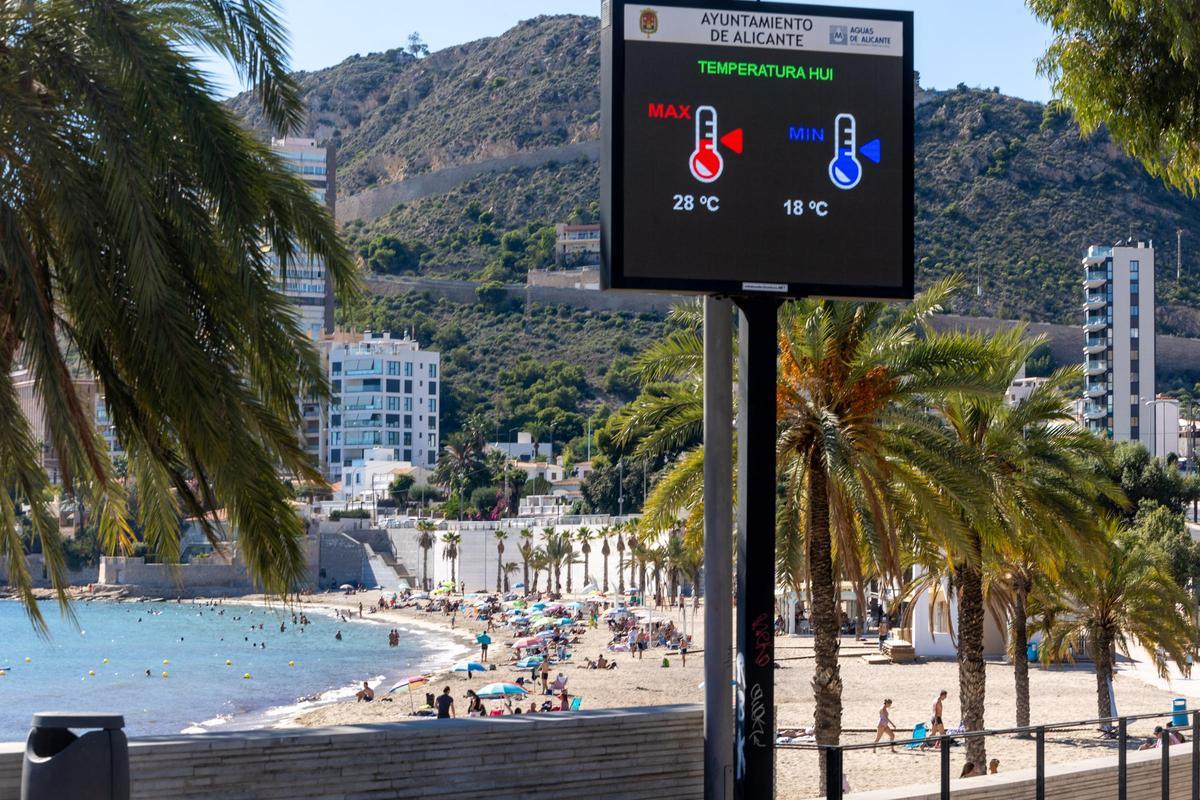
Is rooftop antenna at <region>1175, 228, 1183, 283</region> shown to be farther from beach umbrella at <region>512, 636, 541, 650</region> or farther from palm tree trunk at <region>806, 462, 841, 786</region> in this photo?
palm tree trunk at <region>806, 462, 841, 786</region>

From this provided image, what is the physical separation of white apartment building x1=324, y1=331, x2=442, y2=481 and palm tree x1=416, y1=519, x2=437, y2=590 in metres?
37.1

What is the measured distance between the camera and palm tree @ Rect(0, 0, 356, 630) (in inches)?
305

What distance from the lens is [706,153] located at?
941 centimetres

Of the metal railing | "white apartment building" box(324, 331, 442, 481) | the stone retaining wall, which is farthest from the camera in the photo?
"white apartment building" box(324, 331, 442, 481)

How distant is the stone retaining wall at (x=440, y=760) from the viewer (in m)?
8.08

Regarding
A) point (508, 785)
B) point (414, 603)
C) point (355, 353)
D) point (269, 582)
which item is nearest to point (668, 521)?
point (508, 785)

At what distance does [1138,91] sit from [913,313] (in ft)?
22.9

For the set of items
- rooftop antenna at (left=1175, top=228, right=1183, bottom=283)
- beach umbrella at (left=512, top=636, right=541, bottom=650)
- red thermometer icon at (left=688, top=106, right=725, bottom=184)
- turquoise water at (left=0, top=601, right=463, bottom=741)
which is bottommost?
turquoise water at (left=0, top=601, right=463, bottom=741)

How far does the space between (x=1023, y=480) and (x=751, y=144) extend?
12.7 metres

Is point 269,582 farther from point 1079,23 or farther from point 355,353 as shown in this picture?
point 355,353

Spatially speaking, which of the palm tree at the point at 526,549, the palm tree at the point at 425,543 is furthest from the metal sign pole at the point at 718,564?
the palm tree at the point at 425,543

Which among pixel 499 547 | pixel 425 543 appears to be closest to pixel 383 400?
pixel 425 543

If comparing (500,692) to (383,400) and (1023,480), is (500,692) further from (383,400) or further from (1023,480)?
(383,400)

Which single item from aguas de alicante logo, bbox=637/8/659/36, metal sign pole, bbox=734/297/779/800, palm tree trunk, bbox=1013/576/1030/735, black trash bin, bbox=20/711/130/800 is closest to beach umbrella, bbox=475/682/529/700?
palm tree trunk, bbox=1013/576/1030/735
